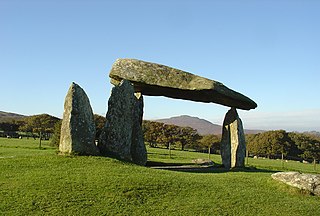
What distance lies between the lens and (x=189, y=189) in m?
15.8

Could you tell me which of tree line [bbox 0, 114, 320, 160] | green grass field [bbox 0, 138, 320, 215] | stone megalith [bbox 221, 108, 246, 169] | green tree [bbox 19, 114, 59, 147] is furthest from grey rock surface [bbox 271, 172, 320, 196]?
green tree [bbox 19, 114, 59, 147]

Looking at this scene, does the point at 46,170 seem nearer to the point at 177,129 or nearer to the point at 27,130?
the point at 177,129

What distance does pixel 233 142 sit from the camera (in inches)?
1058

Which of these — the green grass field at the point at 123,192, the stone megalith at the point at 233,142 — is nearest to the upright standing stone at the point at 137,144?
the green grass field at the point at 123,192

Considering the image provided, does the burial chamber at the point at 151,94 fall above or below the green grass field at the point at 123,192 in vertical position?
above

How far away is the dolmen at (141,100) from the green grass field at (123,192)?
215 cm

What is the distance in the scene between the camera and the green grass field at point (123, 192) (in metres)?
13.0

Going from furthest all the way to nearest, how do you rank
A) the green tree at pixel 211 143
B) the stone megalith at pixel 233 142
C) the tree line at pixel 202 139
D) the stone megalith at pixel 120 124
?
the green tree at pixel 211 143, the tree line at pixel 202 139, the stone megalith at pixel 233 142, the stone megalith at pixel 120 124

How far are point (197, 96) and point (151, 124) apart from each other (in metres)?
46.7

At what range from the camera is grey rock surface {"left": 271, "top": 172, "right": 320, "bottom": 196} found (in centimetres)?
1745

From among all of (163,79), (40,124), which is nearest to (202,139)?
(40,124)

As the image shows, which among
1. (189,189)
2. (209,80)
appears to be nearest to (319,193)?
(189,189)

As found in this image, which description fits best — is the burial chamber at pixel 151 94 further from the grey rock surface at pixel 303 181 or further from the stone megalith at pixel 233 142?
the grey rock surface at pixel 303 181

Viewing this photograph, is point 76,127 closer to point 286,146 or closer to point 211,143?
point 211,143
